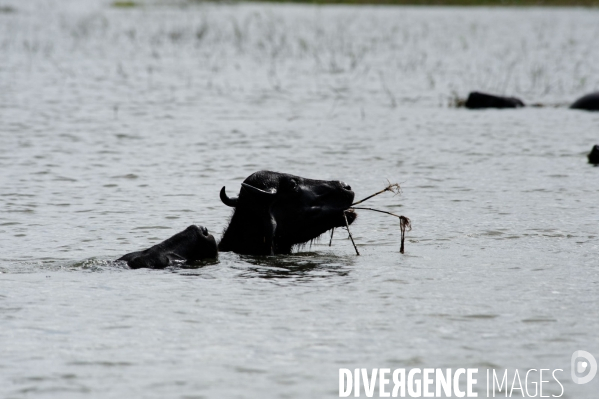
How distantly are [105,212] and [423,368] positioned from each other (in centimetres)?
553

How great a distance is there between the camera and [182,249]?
8.46 m

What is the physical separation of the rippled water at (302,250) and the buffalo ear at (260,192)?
21.6 inches

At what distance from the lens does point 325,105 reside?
19.7 m

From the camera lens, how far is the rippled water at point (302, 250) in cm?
621

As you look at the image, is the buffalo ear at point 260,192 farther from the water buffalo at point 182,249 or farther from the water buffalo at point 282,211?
the water buffalo at point 182,249

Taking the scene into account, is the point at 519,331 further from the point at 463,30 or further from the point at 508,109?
the point at 463,30

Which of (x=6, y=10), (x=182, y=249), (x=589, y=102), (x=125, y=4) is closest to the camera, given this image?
(x=182, y=249)

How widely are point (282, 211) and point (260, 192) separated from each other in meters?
0.32

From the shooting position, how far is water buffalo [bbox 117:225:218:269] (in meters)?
8.38

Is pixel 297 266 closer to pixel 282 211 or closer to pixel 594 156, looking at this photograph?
pixel 282 211

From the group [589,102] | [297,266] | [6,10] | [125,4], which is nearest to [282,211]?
[297,266]

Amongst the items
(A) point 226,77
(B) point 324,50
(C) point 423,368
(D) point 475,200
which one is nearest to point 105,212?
(D) point 475,200

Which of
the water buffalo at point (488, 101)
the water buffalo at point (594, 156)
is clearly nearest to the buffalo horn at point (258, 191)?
the water buffalo at point (594, 156)

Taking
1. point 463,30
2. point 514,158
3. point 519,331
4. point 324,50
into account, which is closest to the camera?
point 519,331
